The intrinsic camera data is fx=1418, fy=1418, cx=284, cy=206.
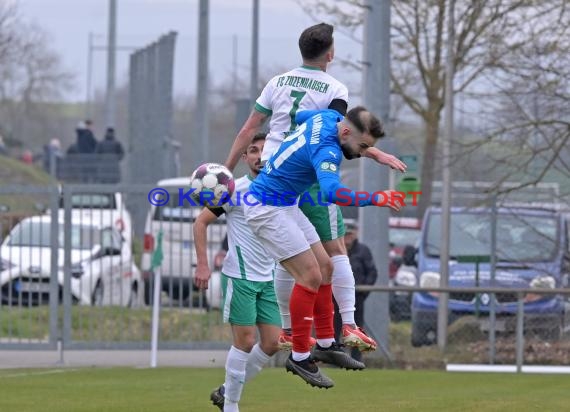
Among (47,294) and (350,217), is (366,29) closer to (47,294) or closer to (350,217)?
(47,294)

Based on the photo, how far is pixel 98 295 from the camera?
19172mm

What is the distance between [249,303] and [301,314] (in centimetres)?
105

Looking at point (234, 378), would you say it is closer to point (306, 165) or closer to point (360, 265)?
point (306, 165)

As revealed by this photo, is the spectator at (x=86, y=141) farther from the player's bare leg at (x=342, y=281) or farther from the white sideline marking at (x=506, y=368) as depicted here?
the player's bare leg at (x=342, y=281)

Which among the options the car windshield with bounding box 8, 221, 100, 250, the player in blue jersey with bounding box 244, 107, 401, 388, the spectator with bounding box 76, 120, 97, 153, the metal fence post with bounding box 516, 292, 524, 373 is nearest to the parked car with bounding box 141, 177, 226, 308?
the car windshield with bounding box 8, 221, 100, 250

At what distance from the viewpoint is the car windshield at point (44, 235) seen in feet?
62.2

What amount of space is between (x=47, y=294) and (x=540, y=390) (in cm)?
755

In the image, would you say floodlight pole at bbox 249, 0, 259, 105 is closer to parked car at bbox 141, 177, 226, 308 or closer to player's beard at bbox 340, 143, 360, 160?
parked car at bbox 141, 177, 226, 308

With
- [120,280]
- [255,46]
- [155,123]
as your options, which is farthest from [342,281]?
[255,46]

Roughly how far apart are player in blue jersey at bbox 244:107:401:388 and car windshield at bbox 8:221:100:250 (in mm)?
9012

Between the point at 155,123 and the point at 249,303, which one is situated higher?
the point at 155,123

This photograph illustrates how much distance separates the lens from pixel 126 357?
19.6 metres

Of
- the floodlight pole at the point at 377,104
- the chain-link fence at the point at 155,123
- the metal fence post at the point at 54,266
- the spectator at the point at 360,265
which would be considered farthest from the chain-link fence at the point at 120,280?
the chain-link fence at the point at 155,123

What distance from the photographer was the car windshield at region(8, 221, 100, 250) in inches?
746
